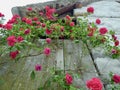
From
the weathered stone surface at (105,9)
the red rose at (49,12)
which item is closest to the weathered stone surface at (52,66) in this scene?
the red rose at (49,12)

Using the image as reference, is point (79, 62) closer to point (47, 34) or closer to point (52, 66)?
point (52, 66)

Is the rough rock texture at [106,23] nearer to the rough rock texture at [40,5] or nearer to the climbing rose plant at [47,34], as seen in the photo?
the climbing rose plant at [47,34]

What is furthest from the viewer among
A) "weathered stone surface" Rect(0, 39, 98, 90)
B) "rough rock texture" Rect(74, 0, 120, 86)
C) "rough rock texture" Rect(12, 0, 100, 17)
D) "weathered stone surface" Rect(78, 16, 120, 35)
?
"rough rock texture" Rect(12, 0, 100, 17)

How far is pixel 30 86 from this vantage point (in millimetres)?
2375

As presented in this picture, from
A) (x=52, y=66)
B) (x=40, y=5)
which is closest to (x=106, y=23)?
(x=40, y=5)

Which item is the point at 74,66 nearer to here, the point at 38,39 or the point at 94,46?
the point at 94,46

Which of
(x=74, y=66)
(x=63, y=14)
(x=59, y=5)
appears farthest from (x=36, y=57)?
(x=59, y=5)

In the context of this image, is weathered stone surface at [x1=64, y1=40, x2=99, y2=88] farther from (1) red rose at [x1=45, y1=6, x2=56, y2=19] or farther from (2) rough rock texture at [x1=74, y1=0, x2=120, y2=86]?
(1) red rose at [x1=45, y1=6, x2=56, y2=19]

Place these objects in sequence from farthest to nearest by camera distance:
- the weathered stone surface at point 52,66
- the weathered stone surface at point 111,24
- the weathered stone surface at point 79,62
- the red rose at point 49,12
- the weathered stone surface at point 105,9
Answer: the weathered stone surface at point 105,9
the weathered stone surface at point 111,24
the red rose at point 49,12
the weathered stone surface at point 79,62
the weathered stone surface at point 52,66

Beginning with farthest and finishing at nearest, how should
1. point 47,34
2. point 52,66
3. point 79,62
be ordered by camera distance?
point 47,34 < point 79,62 < point 52,66

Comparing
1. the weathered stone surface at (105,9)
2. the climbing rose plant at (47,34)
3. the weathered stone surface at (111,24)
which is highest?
the climbing rose plant at (47,34)

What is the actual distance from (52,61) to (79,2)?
3.88 meters

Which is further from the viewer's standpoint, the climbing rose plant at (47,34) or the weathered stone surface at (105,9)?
the weathered stone surface at (105,9)

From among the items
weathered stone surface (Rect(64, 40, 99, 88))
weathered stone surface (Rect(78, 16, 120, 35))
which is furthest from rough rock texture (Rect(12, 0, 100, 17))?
weathered stone surface (Rect(64, 40, 99, 88))
